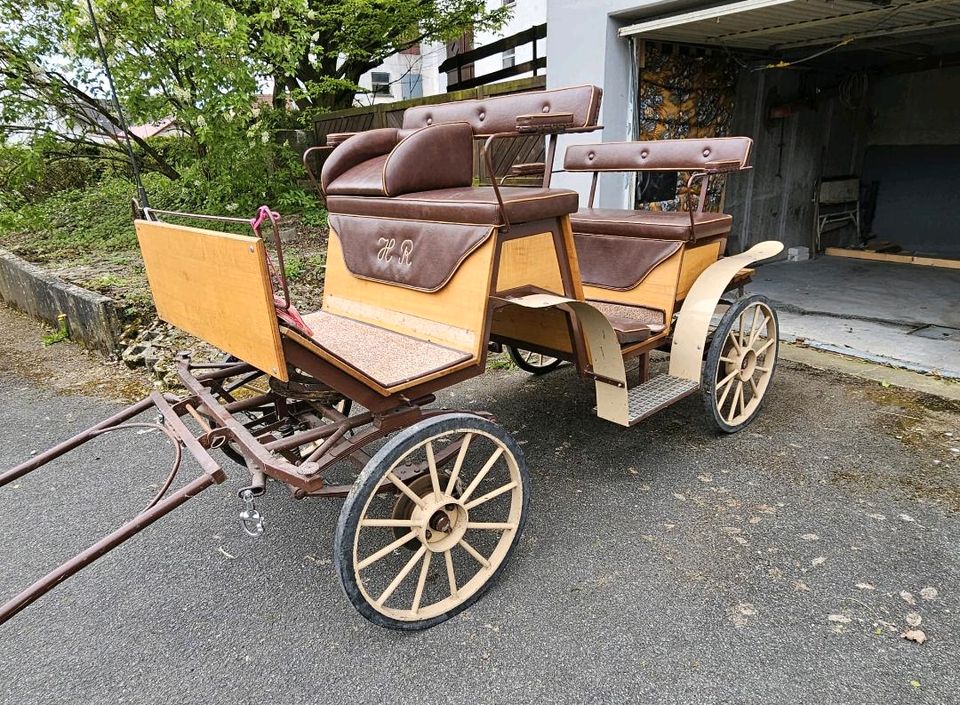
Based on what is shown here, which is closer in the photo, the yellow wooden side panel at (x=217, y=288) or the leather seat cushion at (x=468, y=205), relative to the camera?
the yellow wooden side panel at (x=217, y=288)

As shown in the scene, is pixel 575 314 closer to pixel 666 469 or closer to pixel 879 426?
pixel 666 469

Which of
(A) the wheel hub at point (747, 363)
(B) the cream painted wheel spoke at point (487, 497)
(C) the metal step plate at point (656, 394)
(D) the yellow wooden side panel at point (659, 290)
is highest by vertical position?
(D) the yellow wooden side panel at point (659, 290)

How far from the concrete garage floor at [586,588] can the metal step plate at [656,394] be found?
16.5 inches

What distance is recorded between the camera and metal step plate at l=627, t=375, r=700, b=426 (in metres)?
3.00

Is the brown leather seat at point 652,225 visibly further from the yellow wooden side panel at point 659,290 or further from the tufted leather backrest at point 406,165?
the tufted leather backrest at point 406,165

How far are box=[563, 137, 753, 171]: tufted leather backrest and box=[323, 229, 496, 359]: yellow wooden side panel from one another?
1636mm

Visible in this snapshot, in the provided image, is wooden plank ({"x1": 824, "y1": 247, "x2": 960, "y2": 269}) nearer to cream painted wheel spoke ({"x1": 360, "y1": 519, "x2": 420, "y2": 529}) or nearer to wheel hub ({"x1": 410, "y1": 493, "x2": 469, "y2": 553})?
wheel hub ({"x1": 410, "y1": 493, "x2": 469, "y2": 553})

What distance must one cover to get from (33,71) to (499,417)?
617 centimetres

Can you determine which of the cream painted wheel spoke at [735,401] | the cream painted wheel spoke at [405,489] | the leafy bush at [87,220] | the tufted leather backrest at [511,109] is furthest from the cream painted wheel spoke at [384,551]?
the leafy bush at [87,220]

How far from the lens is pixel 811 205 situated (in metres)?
9.05

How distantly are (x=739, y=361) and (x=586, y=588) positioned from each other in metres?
1.73

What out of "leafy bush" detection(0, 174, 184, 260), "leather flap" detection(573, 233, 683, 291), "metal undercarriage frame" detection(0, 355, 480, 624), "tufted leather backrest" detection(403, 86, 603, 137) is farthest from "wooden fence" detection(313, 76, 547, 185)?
"metal undercarriage frame" detection(0, 355, 480, 624)

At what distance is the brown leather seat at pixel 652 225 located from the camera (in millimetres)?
3379

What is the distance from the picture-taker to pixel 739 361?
11.6 ft
